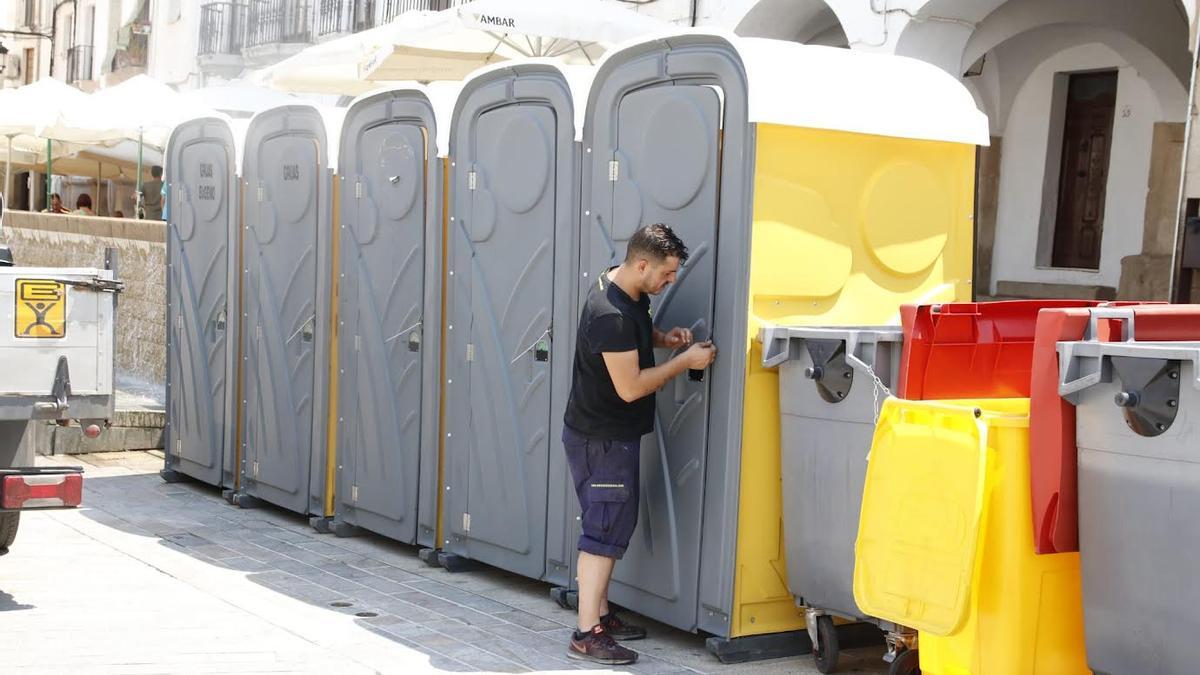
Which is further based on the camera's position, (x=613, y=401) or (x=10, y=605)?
(x=10, y=605)

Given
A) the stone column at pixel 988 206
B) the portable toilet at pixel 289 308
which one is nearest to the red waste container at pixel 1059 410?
the portable toilet at pixel 289 308

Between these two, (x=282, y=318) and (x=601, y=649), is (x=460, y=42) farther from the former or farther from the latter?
(x=601, y=649)

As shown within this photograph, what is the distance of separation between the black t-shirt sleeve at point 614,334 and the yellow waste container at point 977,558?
1217 millimetres

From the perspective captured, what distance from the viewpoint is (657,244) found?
554 centimetres

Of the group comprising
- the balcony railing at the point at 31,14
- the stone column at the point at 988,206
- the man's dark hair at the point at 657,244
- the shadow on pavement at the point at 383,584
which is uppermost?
the balcony railing at the point at 31,14

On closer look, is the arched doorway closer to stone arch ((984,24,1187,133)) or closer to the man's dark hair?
stone arch ((984,24,1187,133))

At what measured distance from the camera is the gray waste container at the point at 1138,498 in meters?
4.04

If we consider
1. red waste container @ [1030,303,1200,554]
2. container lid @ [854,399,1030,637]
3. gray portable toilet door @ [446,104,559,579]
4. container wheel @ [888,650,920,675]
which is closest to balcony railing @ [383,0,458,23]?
→ gray portable toilet door @ [446,104,559,579]

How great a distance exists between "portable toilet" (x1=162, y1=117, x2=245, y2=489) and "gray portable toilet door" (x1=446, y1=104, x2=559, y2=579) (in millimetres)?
2707

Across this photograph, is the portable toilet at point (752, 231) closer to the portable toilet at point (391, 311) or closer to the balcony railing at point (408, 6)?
the portable toilet at point (391, 311)

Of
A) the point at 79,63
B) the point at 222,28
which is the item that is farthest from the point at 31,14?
the point at 222,28

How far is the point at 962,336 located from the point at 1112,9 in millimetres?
7601

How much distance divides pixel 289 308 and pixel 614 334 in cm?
384

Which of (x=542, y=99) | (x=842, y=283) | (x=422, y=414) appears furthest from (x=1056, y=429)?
(x=422, y=414)
